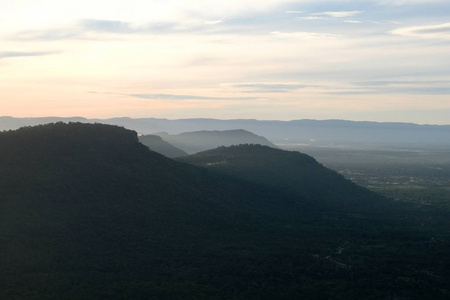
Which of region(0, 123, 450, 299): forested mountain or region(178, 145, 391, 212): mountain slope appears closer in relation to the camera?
region(0, 123, 450, 299): forested mountain

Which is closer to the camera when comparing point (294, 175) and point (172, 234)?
point (172, 234)

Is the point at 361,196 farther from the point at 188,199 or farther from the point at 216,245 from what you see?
the point at 216,245

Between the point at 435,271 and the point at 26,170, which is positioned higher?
the point at 26,170

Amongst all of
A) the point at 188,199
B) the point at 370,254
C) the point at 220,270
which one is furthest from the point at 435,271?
the point at 188,199

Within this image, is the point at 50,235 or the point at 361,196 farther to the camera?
the point at 361,196

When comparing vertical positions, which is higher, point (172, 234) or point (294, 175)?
point (294, 175)

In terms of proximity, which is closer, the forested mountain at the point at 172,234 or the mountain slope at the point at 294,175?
the forested mountain at the point at 172,234

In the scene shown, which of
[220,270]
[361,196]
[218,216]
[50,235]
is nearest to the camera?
[220,270]

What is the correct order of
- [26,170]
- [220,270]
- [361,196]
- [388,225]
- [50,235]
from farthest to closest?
1. [361,196]
2. [388,225]
3. [26,170]
4. [50,235]
5. [220,270]
